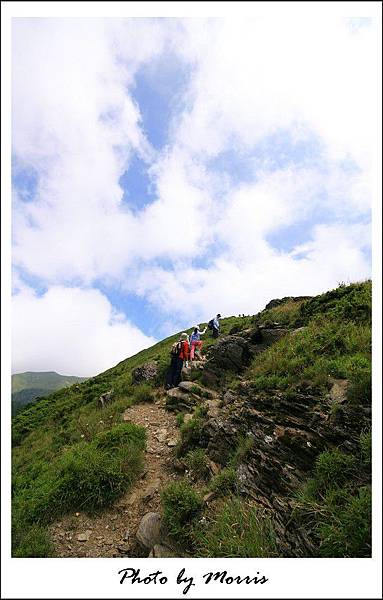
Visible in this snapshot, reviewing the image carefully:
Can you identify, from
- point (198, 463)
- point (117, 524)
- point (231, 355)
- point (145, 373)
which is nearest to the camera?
point (117, 524)

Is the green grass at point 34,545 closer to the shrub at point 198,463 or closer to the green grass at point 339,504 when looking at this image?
the shrub at point 198,463

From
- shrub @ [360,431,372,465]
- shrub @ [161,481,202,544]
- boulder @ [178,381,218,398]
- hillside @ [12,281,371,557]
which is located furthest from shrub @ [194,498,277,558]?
boulder @ [178,381,218,398]

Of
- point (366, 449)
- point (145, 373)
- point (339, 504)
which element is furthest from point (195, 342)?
point (339, 504)

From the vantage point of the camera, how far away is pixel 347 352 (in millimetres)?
8219

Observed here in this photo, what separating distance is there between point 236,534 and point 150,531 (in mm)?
2137

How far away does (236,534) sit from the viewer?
4.93 meters

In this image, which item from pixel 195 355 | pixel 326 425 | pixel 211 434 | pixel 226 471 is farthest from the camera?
pixel 195 355

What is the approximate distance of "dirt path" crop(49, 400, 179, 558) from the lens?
630 cm

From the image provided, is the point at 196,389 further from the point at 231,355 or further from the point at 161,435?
the point at 161,435

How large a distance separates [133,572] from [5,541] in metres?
2.31

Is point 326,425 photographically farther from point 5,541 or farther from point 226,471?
point 5,541

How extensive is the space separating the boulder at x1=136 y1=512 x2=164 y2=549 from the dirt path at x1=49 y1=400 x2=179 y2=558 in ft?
0.90

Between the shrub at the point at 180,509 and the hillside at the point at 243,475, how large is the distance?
0.09 feet

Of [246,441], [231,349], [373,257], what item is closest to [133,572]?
[246,441]
